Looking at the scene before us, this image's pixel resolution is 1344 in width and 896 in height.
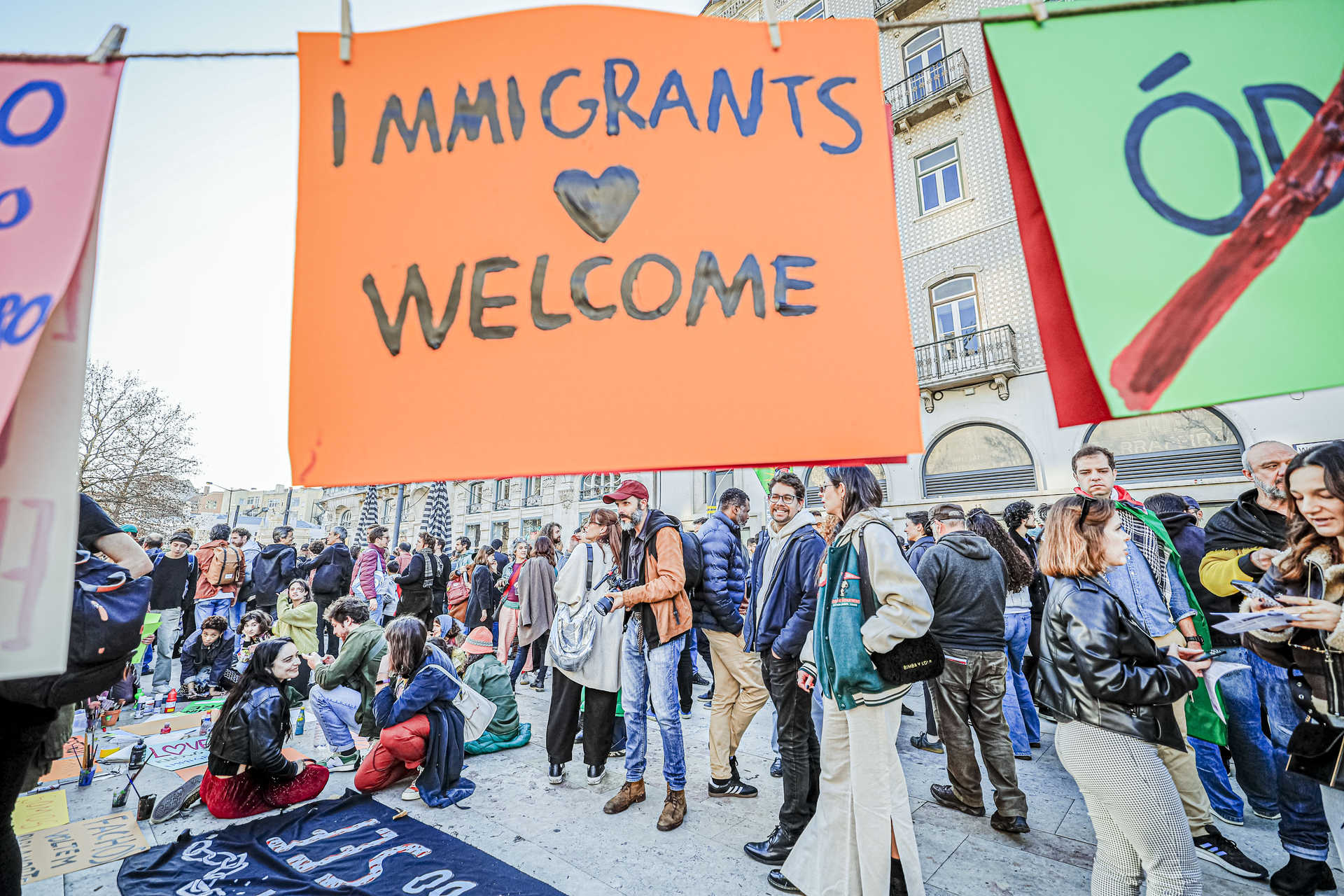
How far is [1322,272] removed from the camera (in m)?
1.19

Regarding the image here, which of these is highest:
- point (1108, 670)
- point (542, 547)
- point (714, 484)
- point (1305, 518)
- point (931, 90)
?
point (931, 90)

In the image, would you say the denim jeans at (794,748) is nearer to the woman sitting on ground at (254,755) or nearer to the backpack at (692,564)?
the backpack at (692,564)

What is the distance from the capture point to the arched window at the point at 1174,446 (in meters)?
9.77

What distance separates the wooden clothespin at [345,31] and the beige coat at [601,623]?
3526mm

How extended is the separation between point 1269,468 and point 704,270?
11.2 feet

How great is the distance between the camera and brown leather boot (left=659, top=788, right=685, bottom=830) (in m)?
3.44

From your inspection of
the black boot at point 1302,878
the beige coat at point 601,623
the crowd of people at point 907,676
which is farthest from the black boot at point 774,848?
the black boot at point 1302,878

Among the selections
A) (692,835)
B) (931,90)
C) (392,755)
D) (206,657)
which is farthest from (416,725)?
(931,90)

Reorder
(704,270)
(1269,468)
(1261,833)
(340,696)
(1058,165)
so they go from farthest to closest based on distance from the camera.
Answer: (340,696) < (1261,833) < (1269,468) < (704,270) < (1058,165)

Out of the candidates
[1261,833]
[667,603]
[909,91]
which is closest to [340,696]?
[667,603]

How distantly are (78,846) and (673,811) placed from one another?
339 centimetres

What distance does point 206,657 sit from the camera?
6977 mm

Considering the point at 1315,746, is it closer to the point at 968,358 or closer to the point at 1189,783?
the point at 1189,783

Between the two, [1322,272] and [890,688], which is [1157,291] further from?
[890,688]
